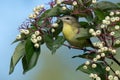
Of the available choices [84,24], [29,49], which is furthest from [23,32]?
[84,24]

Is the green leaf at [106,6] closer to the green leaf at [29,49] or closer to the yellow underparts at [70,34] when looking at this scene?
the yellow underparts at [70,34]

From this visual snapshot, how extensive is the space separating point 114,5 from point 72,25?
0.13 meters

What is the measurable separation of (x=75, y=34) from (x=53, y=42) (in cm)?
7

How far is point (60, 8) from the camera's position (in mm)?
1081

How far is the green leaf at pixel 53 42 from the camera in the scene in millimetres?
1019

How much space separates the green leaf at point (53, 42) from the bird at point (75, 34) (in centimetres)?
3

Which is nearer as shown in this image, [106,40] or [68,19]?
[106,40]

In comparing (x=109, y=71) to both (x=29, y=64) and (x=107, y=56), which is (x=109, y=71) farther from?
(x=29, y=64)

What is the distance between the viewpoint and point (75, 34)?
42.7 inches

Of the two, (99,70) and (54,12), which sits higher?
(54,12)

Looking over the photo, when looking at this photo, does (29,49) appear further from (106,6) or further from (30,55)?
(106,6)

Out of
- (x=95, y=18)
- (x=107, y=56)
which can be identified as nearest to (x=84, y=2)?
(x=95, y=18)

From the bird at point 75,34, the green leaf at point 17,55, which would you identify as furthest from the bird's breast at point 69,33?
the green leaf at point 17,55

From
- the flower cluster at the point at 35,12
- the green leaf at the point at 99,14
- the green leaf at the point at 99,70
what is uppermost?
the flower cluster at the point at 35,12
